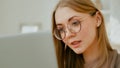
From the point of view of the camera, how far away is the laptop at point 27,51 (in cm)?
40

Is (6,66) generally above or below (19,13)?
below

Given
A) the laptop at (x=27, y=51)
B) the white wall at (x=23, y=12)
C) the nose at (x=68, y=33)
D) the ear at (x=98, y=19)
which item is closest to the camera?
the laptop at (x=27, y=51)

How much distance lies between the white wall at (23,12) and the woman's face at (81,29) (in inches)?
70.5

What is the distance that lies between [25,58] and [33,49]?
0.02 metres

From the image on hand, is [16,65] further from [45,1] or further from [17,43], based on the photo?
[45,1]

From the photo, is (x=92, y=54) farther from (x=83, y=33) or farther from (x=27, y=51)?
(x=27, y=51)

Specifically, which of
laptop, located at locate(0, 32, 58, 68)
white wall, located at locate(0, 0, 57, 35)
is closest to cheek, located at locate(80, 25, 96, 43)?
laptop, located at locate(0, 32, 58, 68)

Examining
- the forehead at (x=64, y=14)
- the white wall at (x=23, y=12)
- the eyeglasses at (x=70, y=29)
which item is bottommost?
the eyeglasses at (x=70, y=29)

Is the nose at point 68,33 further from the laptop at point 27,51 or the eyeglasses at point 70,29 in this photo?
the laptop at point 27,51

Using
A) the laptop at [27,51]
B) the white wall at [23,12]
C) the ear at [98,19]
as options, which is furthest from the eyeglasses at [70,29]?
the white wall at [23,12]

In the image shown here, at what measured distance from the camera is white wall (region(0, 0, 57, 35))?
2.49 m

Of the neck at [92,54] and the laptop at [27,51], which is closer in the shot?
the laptop at [27,51]

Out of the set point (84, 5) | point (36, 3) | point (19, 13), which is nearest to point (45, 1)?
point (36, 3)

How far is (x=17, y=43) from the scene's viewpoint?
400mm
